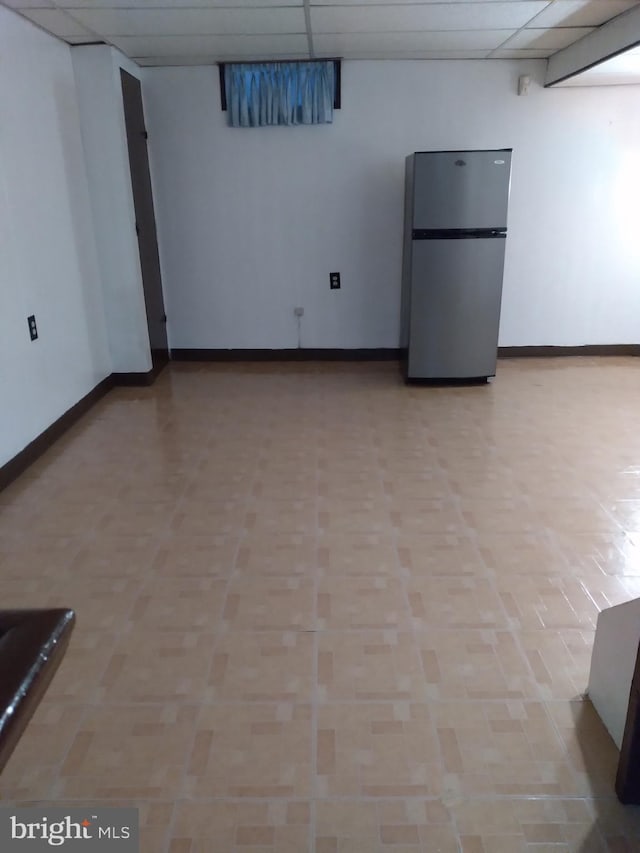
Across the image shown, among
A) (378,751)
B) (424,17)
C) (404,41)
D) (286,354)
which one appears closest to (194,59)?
(404,41)

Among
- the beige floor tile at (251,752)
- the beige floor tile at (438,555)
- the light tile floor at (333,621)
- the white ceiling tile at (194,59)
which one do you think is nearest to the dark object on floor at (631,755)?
the light tile floor at (333,621)

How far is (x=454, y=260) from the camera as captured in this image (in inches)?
162

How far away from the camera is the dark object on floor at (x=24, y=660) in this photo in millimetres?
819

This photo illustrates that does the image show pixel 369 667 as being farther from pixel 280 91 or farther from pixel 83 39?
pixel 280 91

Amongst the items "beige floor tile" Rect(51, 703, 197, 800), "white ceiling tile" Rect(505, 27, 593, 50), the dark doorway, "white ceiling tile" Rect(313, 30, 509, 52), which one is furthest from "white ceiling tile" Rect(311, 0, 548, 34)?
"beige floor tile" Rect(51, 703, 197, 800)

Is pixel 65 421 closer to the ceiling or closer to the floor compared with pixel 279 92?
closer to the floor

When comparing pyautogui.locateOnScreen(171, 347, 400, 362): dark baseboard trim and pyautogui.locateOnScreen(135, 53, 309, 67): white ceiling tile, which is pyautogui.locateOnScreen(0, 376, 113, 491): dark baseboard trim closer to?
pyautogui.locateOnScreen(171, 347, 400, 362): dark baseboard trim

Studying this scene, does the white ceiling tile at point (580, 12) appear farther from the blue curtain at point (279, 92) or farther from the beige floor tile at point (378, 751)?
the beige floor tile at point (378, 751)

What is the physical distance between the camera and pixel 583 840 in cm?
137

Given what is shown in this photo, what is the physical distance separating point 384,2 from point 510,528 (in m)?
2.56

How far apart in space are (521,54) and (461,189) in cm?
109

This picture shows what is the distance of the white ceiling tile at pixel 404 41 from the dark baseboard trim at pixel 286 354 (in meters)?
2.06

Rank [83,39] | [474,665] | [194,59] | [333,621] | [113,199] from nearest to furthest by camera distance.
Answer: [474,665] < [333,621] < [83,39] < [113,199] < [194,59]

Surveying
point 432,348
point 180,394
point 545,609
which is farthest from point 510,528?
point 180,394
